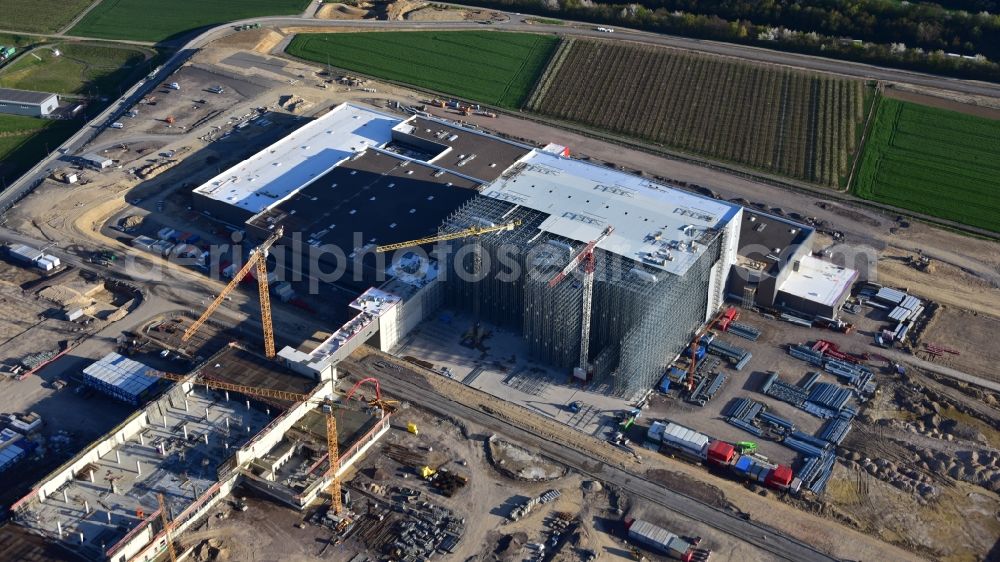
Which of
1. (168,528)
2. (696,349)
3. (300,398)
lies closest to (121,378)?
(300,398)

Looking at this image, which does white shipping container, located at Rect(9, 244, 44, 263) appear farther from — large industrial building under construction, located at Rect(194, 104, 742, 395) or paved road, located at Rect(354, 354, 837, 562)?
paved road, located at Rect(354, 354, 837, 562)

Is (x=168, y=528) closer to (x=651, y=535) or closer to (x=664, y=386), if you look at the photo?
(x=651, y=535)

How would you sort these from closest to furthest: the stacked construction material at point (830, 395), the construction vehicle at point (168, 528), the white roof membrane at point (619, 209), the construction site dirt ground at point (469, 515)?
the construction vehicle at point (168, 528) → the construction site dirt ground at point (469, 515) → the stacked construction material at point (830, 395) → the white roof membrane at point (619, 209)

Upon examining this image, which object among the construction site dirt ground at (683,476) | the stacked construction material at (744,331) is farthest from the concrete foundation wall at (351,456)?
the stacked construction material at (744,331)

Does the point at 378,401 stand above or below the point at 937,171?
below

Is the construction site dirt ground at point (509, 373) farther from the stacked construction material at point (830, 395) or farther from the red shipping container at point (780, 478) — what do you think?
the stacked construction material at point (830, 395)

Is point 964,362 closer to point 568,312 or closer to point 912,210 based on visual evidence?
point 912,210

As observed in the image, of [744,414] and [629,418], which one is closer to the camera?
[629,418]
